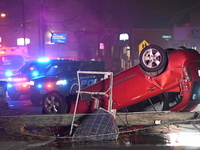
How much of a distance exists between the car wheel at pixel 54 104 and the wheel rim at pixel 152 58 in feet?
9.04

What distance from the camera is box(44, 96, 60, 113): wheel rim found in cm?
824

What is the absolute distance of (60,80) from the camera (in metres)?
A: 11.5

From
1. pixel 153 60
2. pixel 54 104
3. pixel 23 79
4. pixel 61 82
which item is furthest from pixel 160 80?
pixel 23 79

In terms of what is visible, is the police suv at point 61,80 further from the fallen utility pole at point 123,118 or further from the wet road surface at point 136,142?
the wet road surface at point 136,142

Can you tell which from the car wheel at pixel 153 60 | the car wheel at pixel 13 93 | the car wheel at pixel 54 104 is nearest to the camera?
the car wheel at pixel 153 60

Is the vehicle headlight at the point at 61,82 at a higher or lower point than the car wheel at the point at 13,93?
higher

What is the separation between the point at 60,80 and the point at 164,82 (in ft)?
19.5

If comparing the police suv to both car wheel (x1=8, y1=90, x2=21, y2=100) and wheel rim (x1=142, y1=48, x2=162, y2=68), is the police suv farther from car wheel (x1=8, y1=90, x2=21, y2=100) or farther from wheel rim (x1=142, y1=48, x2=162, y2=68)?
wheel rim (x1=142, y1=48, x2=162, y2=68)

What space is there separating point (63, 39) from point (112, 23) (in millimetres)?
14110

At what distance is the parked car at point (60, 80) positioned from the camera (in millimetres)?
11469

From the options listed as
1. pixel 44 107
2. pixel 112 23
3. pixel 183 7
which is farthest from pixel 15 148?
pixel 183 7

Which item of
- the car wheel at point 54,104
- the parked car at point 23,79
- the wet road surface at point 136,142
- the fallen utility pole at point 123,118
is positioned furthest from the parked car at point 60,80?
the wet road surface at point 136,142

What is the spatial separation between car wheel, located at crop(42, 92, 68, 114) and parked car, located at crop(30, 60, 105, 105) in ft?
8.57

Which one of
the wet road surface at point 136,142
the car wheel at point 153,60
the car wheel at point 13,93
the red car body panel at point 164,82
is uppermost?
the car wheel at point 153,60
